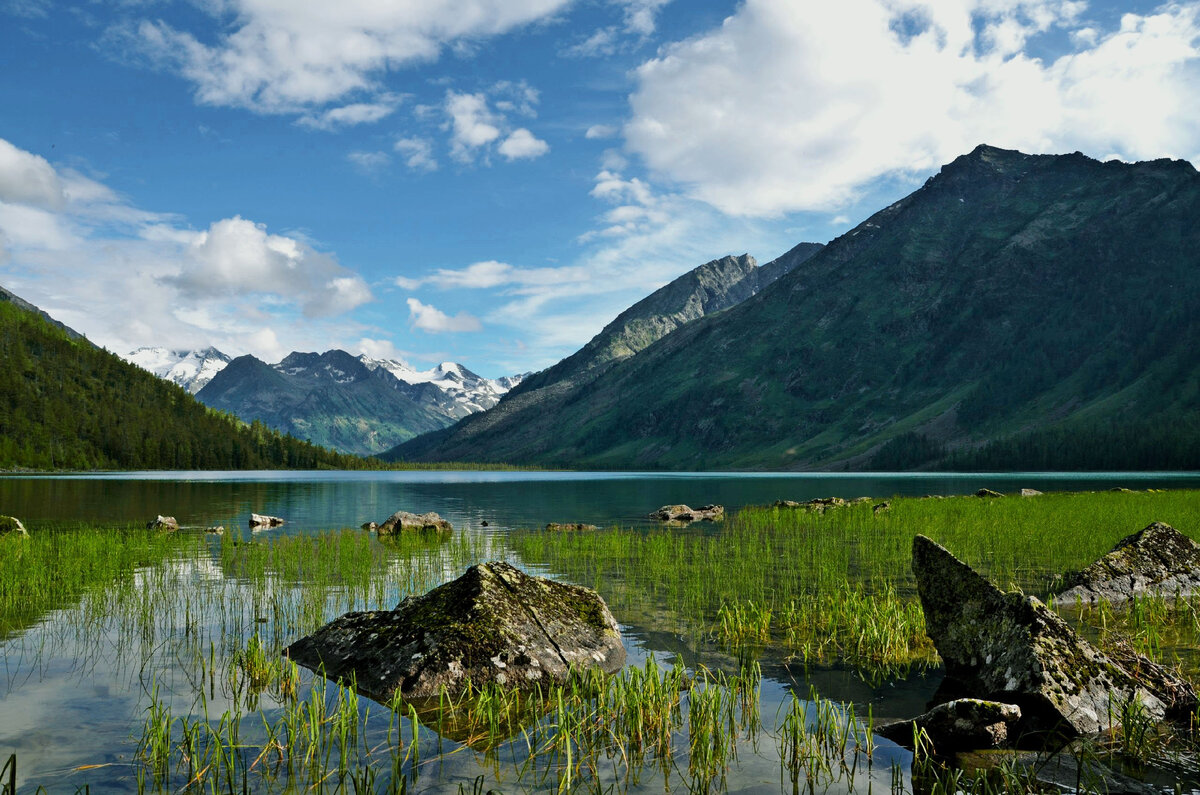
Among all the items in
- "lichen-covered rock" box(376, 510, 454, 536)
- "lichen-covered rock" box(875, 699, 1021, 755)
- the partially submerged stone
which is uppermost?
"lichen-covered rock" box(875, 699, 1021, 755)

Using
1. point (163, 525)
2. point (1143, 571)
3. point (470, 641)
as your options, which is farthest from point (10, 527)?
point (1143, 571)

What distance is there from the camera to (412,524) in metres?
43.3

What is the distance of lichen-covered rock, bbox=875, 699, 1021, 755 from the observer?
9203 millimetres

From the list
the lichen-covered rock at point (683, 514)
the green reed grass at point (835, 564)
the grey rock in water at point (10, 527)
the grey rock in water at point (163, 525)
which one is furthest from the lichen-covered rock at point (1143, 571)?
the grey rock in water at point (163, 525)

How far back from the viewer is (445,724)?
10.4m

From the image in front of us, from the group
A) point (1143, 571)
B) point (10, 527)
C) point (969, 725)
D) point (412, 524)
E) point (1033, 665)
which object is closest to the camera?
point (969, 725)

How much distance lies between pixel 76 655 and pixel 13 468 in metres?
219

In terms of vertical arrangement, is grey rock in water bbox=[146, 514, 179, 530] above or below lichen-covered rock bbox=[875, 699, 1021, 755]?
below

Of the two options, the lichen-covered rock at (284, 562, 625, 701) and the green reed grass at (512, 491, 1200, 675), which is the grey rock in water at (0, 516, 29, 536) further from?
the lichen-covered rock at (284, 562, 625, 701)

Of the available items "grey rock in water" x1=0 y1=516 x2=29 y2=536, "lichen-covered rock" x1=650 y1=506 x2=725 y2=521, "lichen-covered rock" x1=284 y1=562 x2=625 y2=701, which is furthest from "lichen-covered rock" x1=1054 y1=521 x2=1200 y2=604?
"grey rock in water" x1=0 y1=516 x2=29 y2=536

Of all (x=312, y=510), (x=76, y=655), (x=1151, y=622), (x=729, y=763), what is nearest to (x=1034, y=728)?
(x=729, y=763)

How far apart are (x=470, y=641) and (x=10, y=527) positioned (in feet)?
109

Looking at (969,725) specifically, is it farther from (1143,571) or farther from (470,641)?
(1143,571)

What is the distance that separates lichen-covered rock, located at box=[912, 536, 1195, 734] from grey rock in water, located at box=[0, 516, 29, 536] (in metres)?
37.8
